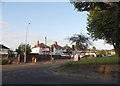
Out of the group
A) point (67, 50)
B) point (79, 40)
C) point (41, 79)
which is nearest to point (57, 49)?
point (67, 50)

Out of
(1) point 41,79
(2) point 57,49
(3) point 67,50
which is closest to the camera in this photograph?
(1) point 41,79

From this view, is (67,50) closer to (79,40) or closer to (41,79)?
(79,40)

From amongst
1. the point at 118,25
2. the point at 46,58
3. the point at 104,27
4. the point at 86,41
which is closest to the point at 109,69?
the point at 118,25

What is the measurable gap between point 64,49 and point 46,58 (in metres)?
96.4

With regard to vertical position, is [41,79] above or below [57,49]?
below

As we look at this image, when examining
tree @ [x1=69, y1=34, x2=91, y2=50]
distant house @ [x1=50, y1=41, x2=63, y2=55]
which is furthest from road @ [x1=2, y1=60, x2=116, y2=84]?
distant house @ [x1=50, y1=41, x2=63, y2=55]

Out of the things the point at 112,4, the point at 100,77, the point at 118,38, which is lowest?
the point at 100,77

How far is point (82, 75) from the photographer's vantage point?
94.2ft

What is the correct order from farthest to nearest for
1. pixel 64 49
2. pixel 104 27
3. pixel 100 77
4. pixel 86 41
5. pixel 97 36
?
pixel 64 49 < pixel 86 41 < pixel 97 36 < pixel 104 27 < pixel 100 77

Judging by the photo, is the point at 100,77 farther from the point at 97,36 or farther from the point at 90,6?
the point at 97,36

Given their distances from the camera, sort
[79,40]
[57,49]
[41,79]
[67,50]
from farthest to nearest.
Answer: [67,50]
[57,49]
[79,40]
[41,79]

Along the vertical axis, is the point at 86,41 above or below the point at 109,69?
above

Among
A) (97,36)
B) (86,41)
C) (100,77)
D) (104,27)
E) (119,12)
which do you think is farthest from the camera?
(86,41)

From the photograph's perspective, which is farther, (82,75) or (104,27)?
(104,27)
